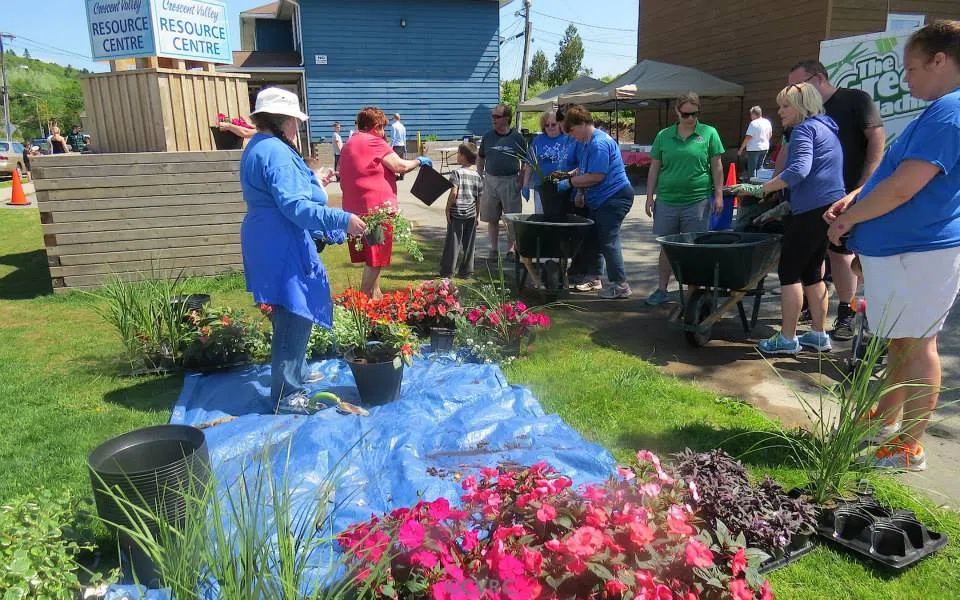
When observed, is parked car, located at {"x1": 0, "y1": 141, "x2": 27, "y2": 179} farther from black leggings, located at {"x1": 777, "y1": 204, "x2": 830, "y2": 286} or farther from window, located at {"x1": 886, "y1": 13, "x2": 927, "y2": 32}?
black leggings, located at {"x1": 777, "y1": 204, "x2": 830, "y2": 286}

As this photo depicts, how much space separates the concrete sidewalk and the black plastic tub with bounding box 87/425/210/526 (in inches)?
91.0

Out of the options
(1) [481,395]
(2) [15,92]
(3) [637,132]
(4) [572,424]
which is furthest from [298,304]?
(2) [15,92]

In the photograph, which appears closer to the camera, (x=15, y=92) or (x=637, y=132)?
(x=637, y=132)

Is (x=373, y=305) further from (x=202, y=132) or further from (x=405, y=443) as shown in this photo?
(x=202, y=132)

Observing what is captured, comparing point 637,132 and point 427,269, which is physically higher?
point 637,132

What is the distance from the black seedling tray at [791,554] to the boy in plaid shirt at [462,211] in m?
5.00

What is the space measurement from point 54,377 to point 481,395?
2904 mm

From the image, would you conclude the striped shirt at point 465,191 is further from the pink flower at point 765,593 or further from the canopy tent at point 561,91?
the canopy tent at point 561,91

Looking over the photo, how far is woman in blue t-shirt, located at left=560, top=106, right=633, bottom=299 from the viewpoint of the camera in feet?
20.5

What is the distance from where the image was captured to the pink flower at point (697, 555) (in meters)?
1.72

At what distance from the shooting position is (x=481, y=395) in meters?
4.14

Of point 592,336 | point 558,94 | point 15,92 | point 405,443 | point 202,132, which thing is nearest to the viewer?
point 405,443

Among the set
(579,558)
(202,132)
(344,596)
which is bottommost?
(344,596)

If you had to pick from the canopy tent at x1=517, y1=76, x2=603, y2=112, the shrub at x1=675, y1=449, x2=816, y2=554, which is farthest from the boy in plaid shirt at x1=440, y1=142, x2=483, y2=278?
the canopy tent at x1=517, y1=76, x2=603, y2=112
